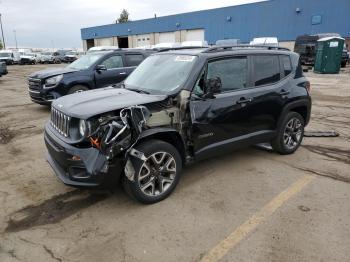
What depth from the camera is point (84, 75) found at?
9.09 metres

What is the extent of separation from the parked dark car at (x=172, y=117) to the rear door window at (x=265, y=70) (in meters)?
0.02

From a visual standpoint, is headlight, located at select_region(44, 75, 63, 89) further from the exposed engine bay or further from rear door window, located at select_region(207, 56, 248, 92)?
the exposed engine bay

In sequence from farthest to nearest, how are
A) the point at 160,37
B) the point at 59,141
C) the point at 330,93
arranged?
1. the point at 160,37
2. the point at 330,93
3. the point at 59,141

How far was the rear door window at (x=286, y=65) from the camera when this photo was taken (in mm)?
5301

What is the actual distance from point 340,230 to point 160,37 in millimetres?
47228

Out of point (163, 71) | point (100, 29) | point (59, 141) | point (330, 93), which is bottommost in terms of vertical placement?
point (330, 93)

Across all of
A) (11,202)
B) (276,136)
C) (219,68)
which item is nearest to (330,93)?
(276,136)

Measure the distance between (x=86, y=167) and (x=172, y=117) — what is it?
1.18m

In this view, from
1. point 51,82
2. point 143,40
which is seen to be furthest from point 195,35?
point 51,82

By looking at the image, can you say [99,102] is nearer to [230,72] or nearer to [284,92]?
[230,72]

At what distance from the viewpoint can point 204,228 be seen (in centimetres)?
336

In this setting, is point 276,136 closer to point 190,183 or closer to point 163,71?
point 190,183

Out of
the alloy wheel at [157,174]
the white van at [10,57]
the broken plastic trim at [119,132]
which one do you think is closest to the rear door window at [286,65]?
the alloy wheel at [157,174]

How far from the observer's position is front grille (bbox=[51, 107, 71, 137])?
3.70 m
